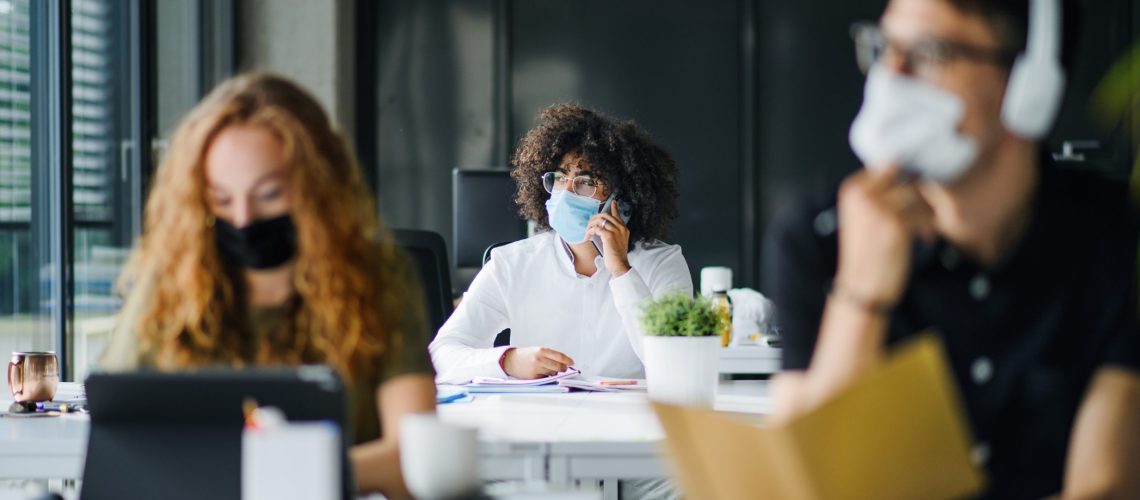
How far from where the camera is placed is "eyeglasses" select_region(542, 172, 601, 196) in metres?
3.14

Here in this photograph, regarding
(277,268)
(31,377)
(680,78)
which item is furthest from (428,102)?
(277,268)

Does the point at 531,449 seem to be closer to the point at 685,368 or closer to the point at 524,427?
the point at 524,427

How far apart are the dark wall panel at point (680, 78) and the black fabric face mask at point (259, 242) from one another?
4311 millimetres

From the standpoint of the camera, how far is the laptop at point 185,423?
4.02 feet

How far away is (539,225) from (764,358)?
0.82 m

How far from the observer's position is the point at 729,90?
5746 millimetres

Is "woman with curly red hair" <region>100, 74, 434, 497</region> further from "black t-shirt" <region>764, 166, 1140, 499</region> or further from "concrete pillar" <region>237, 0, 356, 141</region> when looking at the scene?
"concrete pillar" <region>237, 0, 356, 141</region>

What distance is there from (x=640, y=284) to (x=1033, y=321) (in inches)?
63.8

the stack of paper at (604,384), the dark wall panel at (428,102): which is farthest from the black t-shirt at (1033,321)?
the dark wall panel at (428,102)

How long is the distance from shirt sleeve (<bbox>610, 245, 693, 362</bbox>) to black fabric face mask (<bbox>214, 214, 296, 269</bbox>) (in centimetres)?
121

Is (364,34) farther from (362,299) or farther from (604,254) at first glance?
(362,299)

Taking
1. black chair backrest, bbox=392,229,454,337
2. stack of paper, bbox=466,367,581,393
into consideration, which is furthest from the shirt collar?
stack of paper, bbox=466,367,581,393

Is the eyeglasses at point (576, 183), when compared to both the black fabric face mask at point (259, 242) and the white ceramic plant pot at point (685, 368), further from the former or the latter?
the black fabric face mask at point (259, 242)

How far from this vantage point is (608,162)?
3.28 metres
